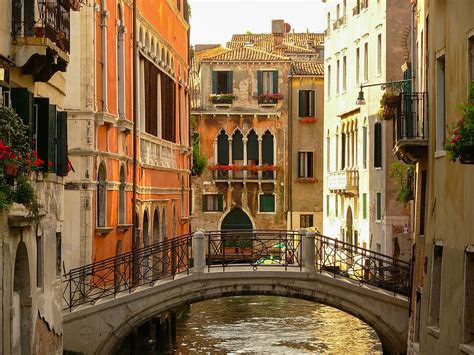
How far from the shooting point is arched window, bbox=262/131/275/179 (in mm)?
62375

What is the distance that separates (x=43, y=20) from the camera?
19188 millimetres

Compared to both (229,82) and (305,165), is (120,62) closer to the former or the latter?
(229,82)

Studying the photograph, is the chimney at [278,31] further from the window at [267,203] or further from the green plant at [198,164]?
the green plant at [198,164]

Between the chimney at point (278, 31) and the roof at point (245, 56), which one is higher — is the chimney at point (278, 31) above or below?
above

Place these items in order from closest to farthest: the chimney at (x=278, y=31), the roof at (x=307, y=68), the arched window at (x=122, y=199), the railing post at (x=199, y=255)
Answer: the railing post at (x=199, y=255) < the arched window at (x=122, y=199) < the roof at (x=307, y=68) < the chimney at (x=278, y=31)

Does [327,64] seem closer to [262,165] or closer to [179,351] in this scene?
[262,165]

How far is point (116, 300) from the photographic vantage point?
2684cm

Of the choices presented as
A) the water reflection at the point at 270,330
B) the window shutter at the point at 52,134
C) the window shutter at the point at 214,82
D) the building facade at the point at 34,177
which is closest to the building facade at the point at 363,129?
the water reflection at the point at 270,330

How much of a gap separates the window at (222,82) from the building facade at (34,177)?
130 feet

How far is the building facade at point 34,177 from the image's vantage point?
58.9 feet

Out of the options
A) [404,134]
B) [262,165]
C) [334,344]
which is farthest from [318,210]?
[404,134]

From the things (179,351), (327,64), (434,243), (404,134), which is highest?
(327,64)

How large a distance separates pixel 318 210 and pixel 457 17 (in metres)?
43.6

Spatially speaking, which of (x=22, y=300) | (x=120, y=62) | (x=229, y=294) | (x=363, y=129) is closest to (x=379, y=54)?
(x=363, y=129)
